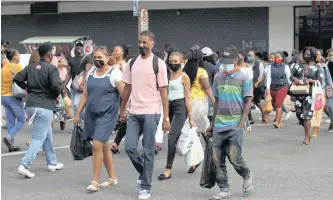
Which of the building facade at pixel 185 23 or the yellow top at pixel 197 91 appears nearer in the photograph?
the yellow top at pixel 197 91

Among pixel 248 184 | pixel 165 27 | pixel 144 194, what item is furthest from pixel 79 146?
pixel 165 27

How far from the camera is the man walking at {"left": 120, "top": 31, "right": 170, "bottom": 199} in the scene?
23.5ft

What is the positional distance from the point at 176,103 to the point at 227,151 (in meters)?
1.52

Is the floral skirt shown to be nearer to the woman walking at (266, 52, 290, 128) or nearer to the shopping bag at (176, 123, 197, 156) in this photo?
the woman walking at (266, 52, 290, 128)

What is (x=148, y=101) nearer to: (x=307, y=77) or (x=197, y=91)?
(x=197, y=91)

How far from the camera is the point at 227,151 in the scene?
7.07 metres

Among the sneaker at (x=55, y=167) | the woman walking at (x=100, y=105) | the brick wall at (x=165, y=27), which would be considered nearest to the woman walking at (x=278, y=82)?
the sneaker at (x=55, y=167)

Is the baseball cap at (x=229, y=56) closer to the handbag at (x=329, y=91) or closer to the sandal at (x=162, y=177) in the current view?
the sandal at (x=162, y=177)

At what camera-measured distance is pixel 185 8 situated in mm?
29469

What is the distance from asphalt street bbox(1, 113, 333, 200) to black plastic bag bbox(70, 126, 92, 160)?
379 millimetres

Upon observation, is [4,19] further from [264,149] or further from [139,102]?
[139,102]

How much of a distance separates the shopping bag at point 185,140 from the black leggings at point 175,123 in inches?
2.5

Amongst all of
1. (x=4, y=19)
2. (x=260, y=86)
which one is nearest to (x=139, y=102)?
(x=260, y=86)

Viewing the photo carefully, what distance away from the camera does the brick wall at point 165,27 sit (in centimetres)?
2875
